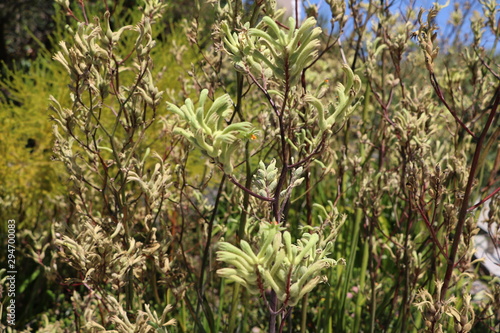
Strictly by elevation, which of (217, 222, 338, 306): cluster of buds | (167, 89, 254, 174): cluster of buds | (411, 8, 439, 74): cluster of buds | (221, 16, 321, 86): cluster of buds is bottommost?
(217, 222, 338, 306): cluster of buds

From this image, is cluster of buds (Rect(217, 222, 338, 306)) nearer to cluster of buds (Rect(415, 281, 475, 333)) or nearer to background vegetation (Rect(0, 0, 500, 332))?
background vegetation (Rect(0, 0, 500, 332))

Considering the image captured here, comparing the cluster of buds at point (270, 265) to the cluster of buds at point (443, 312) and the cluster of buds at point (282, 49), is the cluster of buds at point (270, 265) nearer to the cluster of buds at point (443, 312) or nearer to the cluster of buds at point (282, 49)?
the cluster of buds at point (282, 49)

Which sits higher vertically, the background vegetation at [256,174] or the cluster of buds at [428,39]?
the cluster of buds at [428,39]

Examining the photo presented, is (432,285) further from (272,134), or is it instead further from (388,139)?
(272,134)

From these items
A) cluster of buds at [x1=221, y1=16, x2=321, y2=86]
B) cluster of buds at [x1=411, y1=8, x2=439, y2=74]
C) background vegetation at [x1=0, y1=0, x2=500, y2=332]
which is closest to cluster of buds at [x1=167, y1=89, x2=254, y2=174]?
background vegetation at [x1=0, y1=0, x2=500, y2=332]

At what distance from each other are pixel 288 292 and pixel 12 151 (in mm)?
3104

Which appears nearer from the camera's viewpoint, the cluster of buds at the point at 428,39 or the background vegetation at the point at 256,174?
the background vegetation at the point at 256,174

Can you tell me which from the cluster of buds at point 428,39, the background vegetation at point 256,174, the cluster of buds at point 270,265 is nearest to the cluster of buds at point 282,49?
the background vegetation at point 256,174

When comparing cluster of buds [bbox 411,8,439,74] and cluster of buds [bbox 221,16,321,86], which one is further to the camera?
cluster of buds [bbox 411,8,439,74]

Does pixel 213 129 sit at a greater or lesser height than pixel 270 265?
greater

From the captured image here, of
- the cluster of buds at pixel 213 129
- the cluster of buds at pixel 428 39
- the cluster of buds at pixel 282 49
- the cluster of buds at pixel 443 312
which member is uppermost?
the cluster of buds at pixel 428 39

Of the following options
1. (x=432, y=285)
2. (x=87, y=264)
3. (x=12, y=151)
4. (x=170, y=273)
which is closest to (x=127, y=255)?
(x=87, y=264)

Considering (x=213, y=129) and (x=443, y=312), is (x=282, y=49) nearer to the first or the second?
(x=213, y=129)

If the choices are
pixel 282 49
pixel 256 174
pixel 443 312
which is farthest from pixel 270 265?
pixel 443 312
